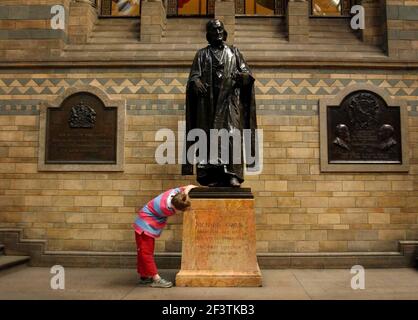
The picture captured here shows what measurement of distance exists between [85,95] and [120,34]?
75.6 inches

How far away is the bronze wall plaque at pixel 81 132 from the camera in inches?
356

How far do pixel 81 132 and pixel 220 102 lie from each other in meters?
3.87

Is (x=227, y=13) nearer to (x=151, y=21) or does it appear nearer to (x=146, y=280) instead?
(x=151, y=21)

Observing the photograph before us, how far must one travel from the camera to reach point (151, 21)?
9.78 m

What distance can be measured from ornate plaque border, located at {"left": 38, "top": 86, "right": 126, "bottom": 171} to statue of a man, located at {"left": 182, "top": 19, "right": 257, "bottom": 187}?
2.59 m

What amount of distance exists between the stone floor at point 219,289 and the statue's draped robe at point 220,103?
182 cm

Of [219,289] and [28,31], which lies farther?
[28,31]

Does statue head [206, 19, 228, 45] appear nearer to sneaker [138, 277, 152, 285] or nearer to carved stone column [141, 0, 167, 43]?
carved stone column [141, 0, 167, 43]

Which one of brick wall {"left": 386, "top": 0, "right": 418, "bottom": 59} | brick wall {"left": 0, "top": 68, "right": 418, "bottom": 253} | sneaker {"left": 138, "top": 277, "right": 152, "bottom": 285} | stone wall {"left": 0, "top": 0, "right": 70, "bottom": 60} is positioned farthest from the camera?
stone wall {"left": 0, "top": 0, "right": 70, "bottom": 60}

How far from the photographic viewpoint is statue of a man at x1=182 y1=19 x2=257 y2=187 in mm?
6672
